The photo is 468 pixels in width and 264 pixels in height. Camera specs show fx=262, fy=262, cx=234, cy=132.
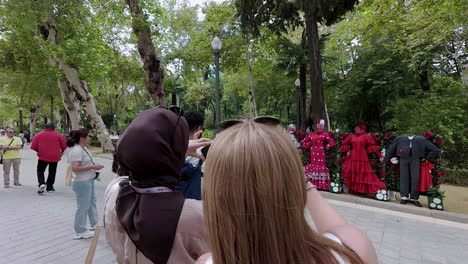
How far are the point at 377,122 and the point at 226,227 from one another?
24.9 m

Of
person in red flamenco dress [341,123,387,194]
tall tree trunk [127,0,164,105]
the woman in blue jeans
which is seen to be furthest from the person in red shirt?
person in red flamenco dress [341,123,387,194]

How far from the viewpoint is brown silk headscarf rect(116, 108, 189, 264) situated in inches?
41.8

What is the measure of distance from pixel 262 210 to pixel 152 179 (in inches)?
23.1

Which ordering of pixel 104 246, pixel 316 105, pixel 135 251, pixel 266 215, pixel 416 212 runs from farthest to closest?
pixel 316 105
pixel 416 212
pixel 104 246
pixel 135 251
pixel 266 215

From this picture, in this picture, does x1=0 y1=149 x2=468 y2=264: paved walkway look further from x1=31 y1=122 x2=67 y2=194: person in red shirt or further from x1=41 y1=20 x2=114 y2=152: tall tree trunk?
x1=41 y1=20 x2=114 y2=152: tall tree trunk

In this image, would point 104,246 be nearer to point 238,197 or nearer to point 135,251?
point 135,251

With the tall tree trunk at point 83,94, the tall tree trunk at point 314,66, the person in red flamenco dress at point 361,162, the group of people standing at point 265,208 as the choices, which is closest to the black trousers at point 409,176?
the person in red flamenco dress at point 361,162

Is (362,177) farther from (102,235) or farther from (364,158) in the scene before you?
(102,235)

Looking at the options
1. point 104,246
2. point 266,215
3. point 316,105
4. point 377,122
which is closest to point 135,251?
point 266,215

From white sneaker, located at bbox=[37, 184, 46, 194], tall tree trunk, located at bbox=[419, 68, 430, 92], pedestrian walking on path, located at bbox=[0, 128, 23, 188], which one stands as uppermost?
tall tree trunk, located at bbox=[419, 68, 430, 92]

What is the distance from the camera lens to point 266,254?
0.77 meters

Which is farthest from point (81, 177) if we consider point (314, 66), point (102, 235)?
point (314, 66)

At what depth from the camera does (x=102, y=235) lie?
14.4 ft

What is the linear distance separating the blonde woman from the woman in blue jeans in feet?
13.0
